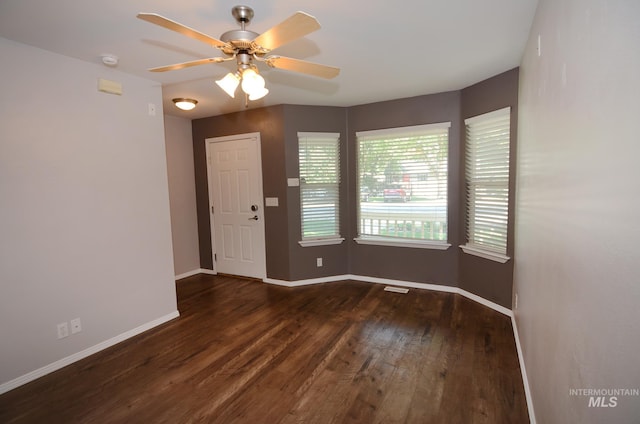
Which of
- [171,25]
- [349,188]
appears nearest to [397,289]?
[349,188]

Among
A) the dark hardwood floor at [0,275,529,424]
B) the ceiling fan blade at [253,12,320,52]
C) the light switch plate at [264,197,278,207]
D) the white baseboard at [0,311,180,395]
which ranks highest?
the ceiling fan blade at [253,12,320,52]

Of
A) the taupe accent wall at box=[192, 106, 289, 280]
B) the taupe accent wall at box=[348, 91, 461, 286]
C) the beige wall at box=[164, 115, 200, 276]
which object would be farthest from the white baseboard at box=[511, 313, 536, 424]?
the beige wall at box=[164, 115, 200, 276]

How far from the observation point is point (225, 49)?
5.23 feet

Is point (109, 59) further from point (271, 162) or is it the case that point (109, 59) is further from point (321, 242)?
point (321, 242)

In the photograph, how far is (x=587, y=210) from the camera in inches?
35.6

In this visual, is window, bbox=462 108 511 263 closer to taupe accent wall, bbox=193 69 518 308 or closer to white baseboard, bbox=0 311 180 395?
taupe accent wall, bbox=193 69 518 308

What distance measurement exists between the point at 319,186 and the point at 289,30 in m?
2.79

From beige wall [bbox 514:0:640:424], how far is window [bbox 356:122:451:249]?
1966 millimetres

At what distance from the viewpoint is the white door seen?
4.20 m

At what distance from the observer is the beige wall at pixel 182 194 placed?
440cm

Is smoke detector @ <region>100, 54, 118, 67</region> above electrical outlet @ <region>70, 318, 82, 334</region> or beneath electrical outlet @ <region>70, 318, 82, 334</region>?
above

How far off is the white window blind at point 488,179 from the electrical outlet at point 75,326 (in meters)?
3.85

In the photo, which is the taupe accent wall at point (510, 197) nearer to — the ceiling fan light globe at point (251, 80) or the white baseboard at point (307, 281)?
the white baseboard at point (307, 281)

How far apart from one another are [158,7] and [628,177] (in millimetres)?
2209
